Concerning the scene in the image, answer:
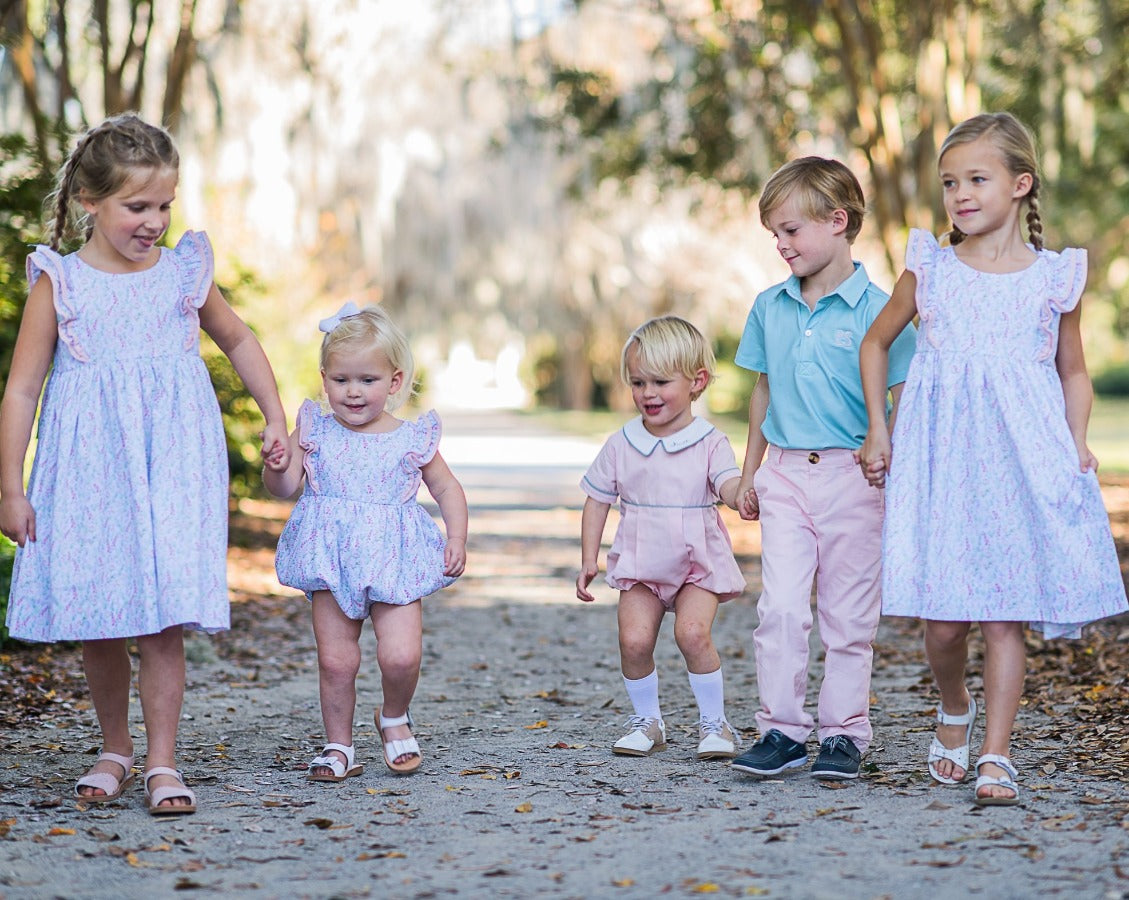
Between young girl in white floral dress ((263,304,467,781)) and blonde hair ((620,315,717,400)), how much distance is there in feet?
2.39

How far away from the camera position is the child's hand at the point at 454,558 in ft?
14.0

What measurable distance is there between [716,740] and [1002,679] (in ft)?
3.04

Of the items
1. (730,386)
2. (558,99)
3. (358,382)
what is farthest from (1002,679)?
(730,386)

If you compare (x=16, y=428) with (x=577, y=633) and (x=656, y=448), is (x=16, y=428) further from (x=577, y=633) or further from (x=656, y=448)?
(x=577, y=633)

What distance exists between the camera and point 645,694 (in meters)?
4.67

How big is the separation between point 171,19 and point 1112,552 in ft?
35.7

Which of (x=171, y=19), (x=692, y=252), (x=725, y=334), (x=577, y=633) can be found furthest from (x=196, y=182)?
(x=725, y=334)

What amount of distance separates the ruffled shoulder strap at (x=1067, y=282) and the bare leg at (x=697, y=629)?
1379 millimetres

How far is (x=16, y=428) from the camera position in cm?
384

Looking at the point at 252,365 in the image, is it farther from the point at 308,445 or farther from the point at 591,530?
the point at 591,530

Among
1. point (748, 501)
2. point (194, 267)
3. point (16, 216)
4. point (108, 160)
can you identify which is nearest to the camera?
point (108, 160)

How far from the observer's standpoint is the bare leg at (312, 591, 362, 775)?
14.0ft

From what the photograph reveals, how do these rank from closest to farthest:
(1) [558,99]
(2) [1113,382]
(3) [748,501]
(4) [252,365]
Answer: (4) [252,365]
(3) [748,501]
(1) [558,99]
(2) [1113,382]

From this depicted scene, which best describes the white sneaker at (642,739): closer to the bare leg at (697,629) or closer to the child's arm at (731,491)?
the bare leg at (697,629)
